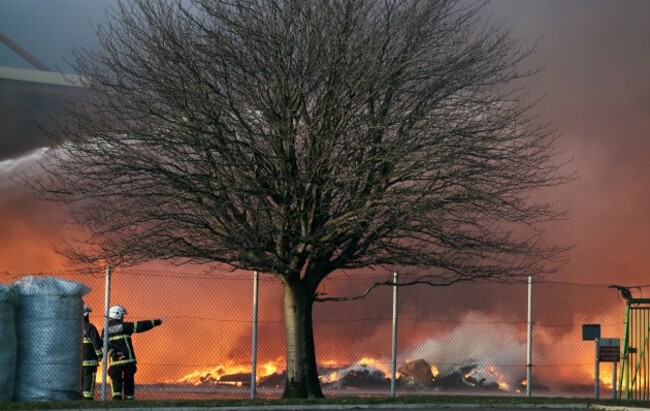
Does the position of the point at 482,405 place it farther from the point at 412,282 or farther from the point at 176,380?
the point at 176,380

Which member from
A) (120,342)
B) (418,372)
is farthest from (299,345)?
(418,372)

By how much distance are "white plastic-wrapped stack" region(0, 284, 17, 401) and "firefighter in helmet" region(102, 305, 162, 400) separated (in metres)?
2.34

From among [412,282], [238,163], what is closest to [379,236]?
[412,282]

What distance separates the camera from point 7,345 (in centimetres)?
2058

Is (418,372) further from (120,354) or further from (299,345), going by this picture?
(120,354)

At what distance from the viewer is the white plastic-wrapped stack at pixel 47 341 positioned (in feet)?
68.9

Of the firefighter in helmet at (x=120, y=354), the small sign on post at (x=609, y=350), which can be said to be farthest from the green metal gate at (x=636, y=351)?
the firefighter in helmet at (x=120, y=354)

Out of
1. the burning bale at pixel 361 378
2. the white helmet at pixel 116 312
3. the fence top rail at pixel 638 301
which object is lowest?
the burning bale at pixel 361 378

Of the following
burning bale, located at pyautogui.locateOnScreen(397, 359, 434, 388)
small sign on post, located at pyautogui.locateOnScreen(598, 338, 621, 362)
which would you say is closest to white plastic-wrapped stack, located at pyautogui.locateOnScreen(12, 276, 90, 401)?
burning bale, located at pyautogui.locateOnScreen(397, 359, 434, 388)

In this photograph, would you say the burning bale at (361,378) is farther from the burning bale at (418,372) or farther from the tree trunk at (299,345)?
the tree trunk at (299,345)

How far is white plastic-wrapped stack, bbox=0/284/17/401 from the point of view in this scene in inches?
806

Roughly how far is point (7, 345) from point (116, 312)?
2.69m

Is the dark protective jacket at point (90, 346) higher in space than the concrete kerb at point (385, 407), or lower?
higher

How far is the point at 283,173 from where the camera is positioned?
23.6 m
